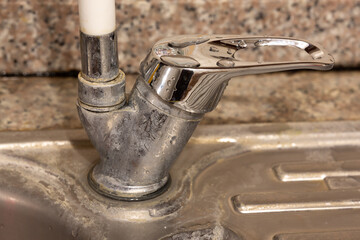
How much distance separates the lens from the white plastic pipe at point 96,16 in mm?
457

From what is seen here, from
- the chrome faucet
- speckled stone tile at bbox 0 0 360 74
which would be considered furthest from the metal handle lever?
speckled stone tile at bbox 0 0 360 74

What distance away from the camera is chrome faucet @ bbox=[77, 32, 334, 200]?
475mm

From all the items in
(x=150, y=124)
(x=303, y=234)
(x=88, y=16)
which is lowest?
(x=303, y=234)

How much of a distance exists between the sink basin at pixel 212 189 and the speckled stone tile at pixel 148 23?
0.48ft

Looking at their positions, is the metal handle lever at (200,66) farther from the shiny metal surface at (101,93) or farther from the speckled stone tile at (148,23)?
the speckled stone tile at (148,23)

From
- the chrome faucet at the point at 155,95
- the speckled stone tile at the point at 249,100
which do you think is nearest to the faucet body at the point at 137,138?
the chrome faucet at the point at 155,95

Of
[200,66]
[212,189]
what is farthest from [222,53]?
[212,189]

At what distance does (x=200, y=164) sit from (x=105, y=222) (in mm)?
149

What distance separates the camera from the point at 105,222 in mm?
533

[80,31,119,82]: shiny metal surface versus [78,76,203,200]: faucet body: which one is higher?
[80,31,119,82]: shiny metal surface

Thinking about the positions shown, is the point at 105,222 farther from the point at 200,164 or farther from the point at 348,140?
the point at 348,140

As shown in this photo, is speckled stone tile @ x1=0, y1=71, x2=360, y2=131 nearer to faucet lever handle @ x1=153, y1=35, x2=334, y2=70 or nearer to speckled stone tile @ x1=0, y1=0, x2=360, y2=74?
speckled stone tile @ x1=0, y1=0, x2=360, y2=74

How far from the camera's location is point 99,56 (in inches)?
18.9

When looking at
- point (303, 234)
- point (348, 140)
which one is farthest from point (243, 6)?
point (303, 234)
